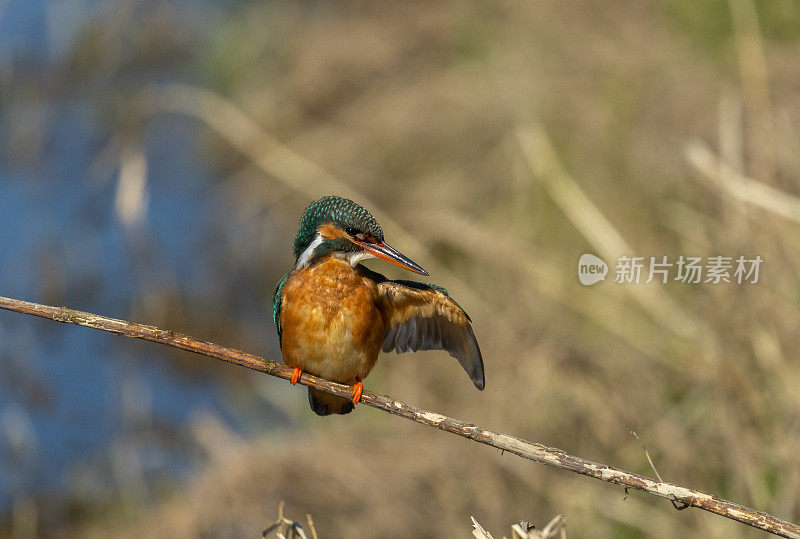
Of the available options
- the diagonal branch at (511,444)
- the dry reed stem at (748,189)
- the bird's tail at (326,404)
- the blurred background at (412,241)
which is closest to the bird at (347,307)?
the bird's tail at (326,404)

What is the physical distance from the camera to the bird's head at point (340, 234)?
2166 millimetres

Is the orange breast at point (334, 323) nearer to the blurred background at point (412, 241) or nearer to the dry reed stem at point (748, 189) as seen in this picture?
the blurred background at point (412, 241)

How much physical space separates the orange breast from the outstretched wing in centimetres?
7

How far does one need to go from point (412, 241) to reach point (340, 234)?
2.05 metres

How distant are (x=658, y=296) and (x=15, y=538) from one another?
3605mm

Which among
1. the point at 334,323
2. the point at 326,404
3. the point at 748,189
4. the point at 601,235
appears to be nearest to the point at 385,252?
the point at 334,323

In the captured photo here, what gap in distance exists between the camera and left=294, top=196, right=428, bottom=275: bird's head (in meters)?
2.17

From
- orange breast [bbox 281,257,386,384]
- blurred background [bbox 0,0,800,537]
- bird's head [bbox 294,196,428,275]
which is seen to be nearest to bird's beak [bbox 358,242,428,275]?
bird's head [bbox 294,196,428,275]

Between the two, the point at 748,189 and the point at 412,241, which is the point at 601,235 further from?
the point at 412,241

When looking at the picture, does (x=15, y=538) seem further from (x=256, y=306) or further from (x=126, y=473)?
(x=256, y=306)

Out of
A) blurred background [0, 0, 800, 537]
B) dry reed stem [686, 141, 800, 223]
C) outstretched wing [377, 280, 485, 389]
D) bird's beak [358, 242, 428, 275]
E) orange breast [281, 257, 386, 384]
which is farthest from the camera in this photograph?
blurred background [0, 0, 800, 537]

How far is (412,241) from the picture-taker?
4273 mm

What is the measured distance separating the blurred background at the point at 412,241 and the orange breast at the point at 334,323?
5.22 ft

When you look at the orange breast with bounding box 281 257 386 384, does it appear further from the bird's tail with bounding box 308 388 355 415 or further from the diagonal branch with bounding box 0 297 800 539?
the diagonal branch with bounding box 0 297 800 539
